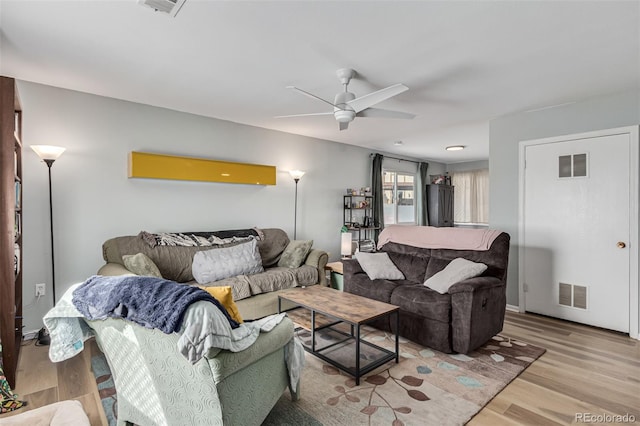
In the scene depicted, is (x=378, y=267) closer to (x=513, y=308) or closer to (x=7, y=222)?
(x=513, y=308)

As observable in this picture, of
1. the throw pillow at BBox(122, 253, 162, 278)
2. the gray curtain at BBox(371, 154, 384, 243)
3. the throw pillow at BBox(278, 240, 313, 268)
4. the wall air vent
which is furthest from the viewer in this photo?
the gray curtain at BBox(371, 154, 384, 243)

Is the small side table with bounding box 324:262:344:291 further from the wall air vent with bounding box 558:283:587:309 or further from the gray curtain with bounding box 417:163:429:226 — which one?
the gray curtain with bounding box 417:163:429:226

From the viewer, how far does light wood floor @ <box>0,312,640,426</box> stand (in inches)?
78.2

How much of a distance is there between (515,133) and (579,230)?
1.30 m

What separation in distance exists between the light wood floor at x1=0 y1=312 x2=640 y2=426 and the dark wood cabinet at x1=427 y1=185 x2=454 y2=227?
15.1ft

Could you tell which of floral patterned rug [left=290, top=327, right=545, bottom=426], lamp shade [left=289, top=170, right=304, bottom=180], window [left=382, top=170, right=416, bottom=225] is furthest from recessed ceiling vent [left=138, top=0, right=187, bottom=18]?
window [left=382, top=170, right=416, bottom=225]

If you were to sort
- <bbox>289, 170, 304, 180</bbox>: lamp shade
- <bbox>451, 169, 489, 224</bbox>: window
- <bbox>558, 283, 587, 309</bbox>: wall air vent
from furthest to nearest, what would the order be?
<bbox>451, 169, 489, 224</bbox>: window → <bbox>289, 170, 304, 180</bbox>: lamp shade → <bbox>558, 283, 587, 309</bbox>: wall air vent

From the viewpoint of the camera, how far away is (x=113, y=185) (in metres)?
3.52

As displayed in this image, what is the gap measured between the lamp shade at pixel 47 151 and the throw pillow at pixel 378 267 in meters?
3.06

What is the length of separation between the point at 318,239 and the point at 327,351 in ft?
9.27

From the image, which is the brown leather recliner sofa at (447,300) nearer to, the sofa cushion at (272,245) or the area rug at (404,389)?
the area rug at (404,389)

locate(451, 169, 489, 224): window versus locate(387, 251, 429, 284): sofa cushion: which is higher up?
locate(451, 169, 489, 224): window

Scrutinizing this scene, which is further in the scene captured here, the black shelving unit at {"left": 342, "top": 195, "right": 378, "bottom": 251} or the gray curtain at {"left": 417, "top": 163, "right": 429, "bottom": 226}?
the gray curtain at {"left": 417, "top": 163, "right": 429, "bottom": 226}

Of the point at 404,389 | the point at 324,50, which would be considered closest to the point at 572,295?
the point at 404,389
